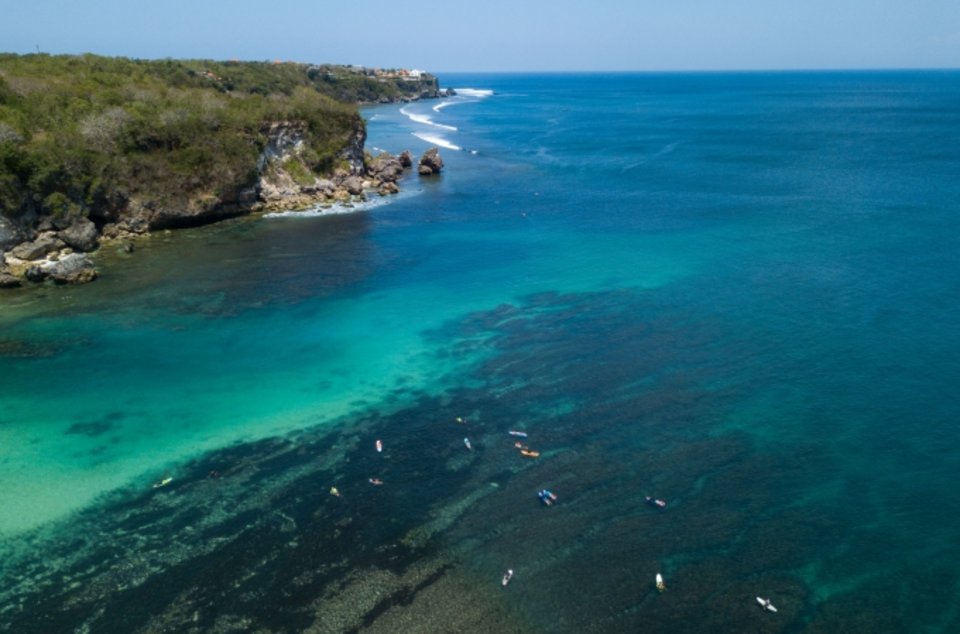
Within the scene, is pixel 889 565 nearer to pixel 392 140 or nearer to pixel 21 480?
pixel 21 480

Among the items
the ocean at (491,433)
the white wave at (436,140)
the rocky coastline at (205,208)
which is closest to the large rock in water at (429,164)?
the rocky coastline at (205,208)

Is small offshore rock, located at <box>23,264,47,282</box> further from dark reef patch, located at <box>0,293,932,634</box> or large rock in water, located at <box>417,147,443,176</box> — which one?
large rock in water, located at <box>417,147,443,176</box>

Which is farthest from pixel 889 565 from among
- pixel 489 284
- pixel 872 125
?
pixel 872 125

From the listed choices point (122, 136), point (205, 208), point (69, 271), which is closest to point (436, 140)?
point (205, 208)

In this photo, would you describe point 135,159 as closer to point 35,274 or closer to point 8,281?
point 35,274

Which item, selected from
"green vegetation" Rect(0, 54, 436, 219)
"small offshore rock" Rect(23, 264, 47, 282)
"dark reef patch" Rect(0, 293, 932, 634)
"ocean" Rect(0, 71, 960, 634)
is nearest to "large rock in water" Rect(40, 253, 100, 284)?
"small offshore rock" Rect(23, 264, 47, 282)

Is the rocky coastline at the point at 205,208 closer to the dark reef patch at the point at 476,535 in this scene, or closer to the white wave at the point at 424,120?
the dark reef patch at the point at 476,535
